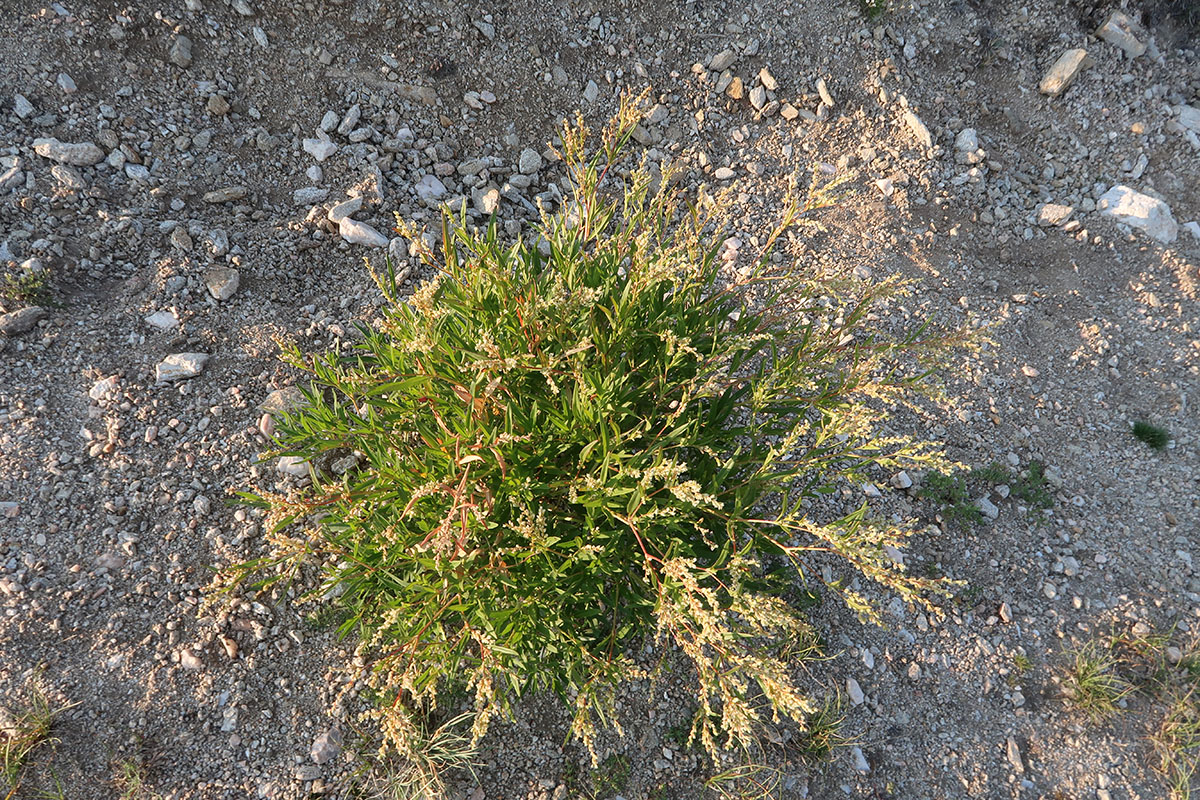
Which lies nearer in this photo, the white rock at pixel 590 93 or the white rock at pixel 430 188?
the white rock at pixel 430 188

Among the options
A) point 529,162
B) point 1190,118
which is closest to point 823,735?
point 529,162

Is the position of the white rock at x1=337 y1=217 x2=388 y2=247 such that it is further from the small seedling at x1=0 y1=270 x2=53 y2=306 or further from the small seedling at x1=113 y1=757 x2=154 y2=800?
the small seedling at x1=113 y1=757 x2=154 y2=800

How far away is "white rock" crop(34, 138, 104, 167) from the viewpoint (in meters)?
4.04

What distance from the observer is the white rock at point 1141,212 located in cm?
552

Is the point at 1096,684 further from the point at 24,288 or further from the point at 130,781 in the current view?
the point at 24,288

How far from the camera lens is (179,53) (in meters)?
4.49

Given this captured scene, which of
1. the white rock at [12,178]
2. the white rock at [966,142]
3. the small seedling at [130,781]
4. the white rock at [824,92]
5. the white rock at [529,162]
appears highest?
the white rock at [966,142]

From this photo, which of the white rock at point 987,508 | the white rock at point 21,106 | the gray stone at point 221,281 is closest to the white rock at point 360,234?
the gray stone at point 221,281

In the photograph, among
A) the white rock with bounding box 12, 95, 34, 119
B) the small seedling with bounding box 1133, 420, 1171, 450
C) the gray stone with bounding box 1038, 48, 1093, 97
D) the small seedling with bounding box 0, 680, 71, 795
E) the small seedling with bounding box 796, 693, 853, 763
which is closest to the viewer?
the small seedling with bounding box 0, 680, 71, 795

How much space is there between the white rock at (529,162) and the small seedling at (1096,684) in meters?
4.46

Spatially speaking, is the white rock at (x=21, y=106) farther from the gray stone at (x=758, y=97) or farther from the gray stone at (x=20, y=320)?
the gray stone at (x=758, y=97)

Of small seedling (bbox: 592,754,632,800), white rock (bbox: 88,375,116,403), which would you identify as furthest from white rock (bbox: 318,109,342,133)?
small seedling (bbox: 592,754,632,800)

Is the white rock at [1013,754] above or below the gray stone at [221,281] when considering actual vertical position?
→ below

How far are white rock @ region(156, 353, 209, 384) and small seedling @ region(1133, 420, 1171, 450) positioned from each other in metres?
5.96
